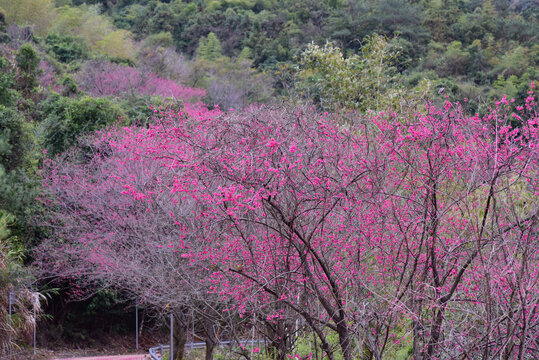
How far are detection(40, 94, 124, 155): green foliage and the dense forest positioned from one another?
4 cm

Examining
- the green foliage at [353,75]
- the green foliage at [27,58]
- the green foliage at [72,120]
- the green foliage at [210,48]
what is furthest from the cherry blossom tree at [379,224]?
the green foliage at [210,48]

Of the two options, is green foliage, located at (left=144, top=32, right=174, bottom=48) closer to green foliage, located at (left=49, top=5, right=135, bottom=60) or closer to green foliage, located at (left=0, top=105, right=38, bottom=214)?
green foliage, located at (left=49, top=5, right=135, bottom=60)

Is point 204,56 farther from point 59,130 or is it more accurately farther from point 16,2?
point 59,130

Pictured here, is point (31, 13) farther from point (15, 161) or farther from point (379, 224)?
point (379, 224)

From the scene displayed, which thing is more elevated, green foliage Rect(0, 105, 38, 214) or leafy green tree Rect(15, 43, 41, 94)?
leafy green tree Rect(15, 43, 41, 94)

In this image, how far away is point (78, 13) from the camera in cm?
2875

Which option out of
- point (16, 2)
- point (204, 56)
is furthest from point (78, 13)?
point (204, 56)

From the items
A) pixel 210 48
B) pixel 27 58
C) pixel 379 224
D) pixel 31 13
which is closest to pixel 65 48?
pixel 31 13

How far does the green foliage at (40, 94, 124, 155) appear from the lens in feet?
42.3

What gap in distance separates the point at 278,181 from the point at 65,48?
69.3ft

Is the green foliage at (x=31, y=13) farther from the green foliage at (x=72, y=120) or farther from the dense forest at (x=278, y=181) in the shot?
the green foliage at (x=72, y=120)

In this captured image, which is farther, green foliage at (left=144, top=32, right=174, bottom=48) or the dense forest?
green foliage at (left=144, top=32, right=174, bottom=48)

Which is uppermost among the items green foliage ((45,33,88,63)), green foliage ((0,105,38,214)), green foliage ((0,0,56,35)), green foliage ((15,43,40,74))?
green foliage ((0,0,56,35))

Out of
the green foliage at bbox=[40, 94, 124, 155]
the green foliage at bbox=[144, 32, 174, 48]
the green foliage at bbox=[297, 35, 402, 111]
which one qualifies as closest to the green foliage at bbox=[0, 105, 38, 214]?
the green foliage at bbox=[40, 94, 124, 155]
